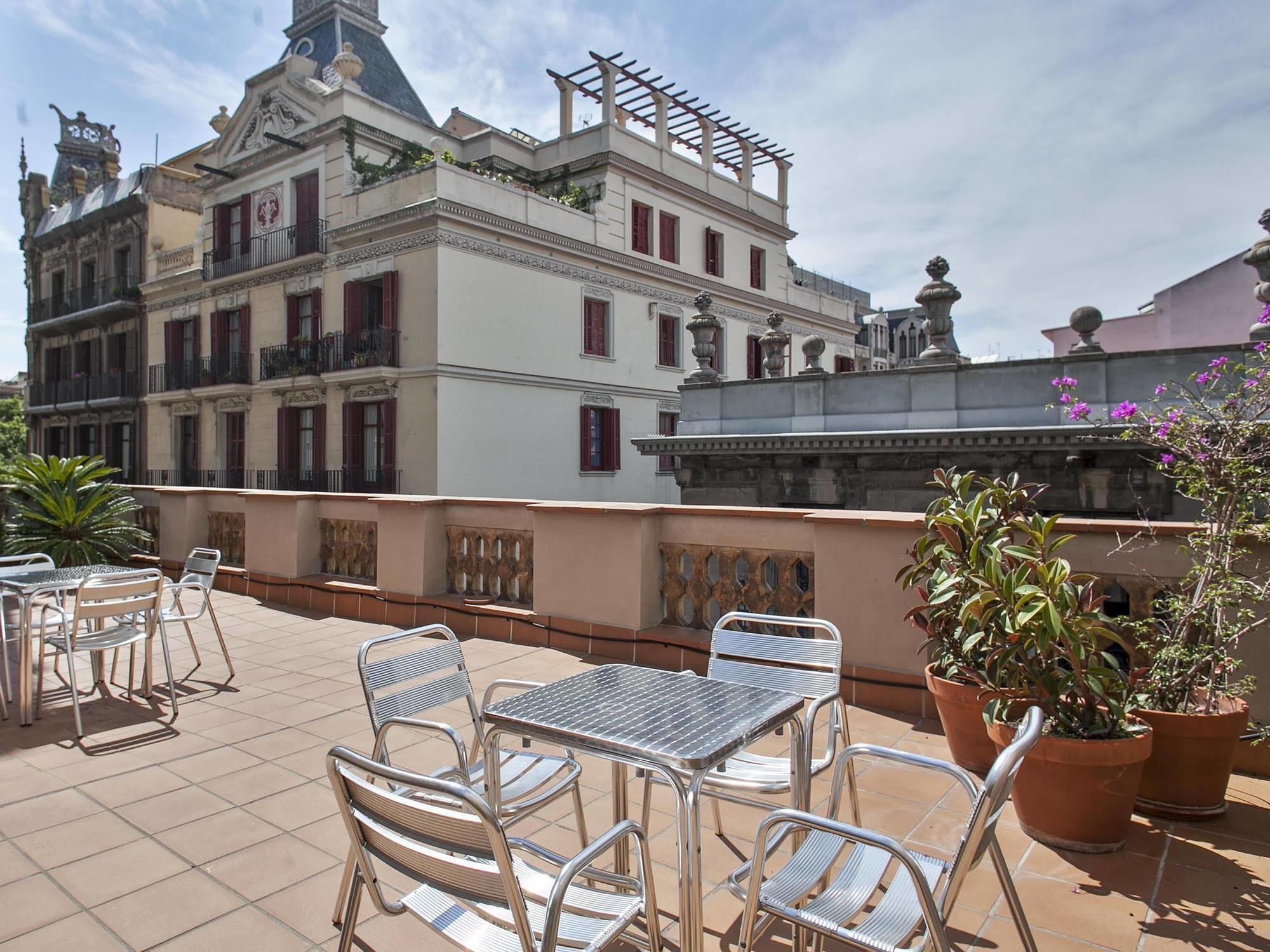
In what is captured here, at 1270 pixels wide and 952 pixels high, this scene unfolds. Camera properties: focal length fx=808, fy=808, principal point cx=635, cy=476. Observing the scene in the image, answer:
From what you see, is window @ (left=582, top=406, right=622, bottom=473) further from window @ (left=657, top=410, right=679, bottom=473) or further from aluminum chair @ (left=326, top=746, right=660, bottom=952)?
aluminum chair @ (left=326, top=746, right=660, bottom=952)

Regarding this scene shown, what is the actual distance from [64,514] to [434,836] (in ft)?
28.7

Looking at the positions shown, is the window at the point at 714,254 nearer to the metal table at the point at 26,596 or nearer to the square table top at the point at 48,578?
the square table top at the point at 48,578

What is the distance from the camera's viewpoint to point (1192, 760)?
3.14m

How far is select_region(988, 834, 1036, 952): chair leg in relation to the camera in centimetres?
206

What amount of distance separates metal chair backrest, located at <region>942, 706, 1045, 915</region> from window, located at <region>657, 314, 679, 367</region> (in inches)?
784

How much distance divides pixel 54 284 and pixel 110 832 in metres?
31.0

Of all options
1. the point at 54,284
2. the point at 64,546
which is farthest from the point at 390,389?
the point at 54,284

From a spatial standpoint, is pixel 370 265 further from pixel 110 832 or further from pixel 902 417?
pixel 110 832

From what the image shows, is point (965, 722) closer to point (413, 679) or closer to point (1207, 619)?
point (1207, 619)

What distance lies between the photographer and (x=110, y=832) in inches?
125

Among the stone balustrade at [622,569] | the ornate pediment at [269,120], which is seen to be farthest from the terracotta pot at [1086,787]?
the ornate pediment at [269,120]

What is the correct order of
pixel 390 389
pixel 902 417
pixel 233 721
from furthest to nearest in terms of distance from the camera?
pixel 390 389 → pixel 902 417 → pixel 233 721

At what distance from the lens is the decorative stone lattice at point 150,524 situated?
33.0 feet

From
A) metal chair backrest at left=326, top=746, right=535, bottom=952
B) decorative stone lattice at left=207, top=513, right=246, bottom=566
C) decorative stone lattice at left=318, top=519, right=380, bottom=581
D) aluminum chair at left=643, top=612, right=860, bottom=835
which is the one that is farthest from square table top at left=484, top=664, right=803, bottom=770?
decorative stone lattice at left=207, top=513, right=246, bottom=566
